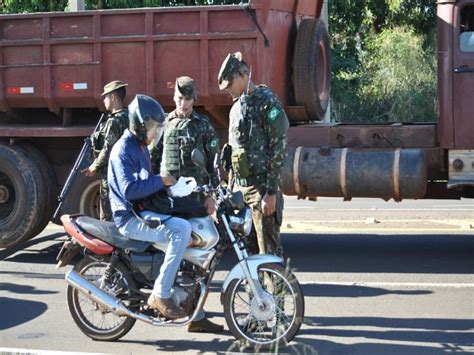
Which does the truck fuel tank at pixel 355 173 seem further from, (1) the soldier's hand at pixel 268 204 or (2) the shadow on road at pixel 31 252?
(2) the shadow on road at pixel 31 252

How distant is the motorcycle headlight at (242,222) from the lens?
5.88m

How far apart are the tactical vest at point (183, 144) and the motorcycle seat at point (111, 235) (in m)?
1.10

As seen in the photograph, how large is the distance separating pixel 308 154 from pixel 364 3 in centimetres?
1364

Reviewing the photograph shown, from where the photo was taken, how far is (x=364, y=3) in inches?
856

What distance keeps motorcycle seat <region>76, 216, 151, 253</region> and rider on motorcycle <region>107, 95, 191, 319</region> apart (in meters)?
0.09

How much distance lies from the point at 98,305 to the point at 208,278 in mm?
864

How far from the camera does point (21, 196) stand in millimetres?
9344

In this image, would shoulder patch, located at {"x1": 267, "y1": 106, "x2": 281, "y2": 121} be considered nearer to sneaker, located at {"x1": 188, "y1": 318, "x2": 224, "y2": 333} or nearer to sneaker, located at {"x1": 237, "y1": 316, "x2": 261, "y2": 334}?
sneaker, located at {"x1": 237, "y1": 316, "x2": 261, "y2": 334}

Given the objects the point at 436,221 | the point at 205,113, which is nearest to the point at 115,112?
the point at 205,113

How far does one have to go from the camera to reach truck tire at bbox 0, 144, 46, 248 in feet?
30.5

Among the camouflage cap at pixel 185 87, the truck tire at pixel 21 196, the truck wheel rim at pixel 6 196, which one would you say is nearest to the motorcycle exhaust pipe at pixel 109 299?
the camouflage cap at pixel 185 87

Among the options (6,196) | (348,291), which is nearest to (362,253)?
(348,291)

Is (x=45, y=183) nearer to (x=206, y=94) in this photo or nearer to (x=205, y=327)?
(x=206, y=94)

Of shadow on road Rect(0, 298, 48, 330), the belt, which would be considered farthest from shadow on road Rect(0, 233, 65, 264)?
the belt
